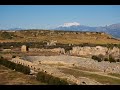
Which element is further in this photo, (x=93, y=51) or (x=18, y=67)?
(x=93, y=51)

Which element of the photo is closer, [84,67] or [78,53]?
[84,67]

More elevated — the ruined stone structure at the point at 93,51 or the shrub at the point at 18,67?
the shrub at the point at 18,67

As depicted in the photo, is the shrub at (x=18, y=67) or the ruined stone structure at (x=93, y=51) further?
the ruined stone structure at (x=93, y=51)

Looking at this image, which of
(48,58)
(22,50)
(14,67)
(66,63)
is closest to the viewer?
(14,67)

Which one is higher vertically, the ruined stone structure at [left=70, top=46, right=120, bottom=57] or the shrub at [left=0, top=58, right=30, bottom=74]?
the shrub at [left=0, top=58, right=30, bottom=74]

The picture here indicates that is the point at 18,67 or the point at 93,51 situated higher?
the point at 18,67

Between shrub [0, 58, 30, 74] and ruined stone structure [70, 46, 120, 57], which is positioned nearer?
shrub [0, 58, 30, 74]
